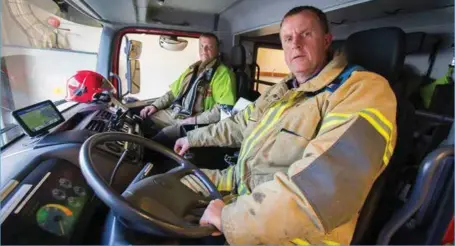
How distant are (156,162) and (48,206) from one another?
3.69 ft

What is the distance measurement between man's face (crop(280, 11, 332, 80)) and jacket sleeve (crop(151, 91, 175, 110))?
1.99 m

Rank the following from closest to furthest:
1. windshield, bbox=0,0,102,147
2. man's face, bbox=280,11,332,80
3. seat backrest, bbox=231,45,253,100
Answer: man's face, bbox=280,11,332,80
windshield, bbox=0,0,102,147
seat backrest, bbox=231,45,253,100

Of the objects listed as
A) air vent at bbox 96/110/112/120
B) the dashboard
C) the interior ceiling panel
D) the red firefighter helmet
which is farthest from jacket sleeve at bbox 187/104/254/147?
the interior ceiling panel

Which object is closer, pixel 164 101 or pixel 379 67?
pixel 379 67

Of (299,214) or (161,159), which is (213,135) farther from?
(299,214)

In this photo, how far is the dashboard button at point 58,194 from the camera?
90 centimetres

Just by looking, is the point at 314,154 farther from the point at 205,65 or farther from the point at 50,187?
the point at 205,65

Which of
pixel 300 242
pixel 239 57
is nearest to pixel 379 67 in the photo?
pixel 300 242

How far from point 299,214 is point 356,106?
0.39 m

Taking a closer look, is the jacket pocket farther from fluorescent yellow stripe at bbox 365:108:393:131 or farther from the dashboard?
the dashboard

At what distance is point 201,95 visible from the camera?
8.75 feet

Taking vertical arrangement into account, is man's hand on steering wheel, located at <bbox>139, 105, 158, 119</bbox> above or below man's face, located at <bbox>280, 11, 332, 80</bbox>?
below

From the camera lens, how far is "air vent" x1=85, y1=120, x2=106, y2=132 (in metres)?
1.46

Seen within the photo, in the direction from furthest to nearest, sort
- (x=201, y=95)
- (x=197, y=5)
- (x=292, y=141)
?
(x=197, y=5), (x=201, y=95), (x=292, y=141)
